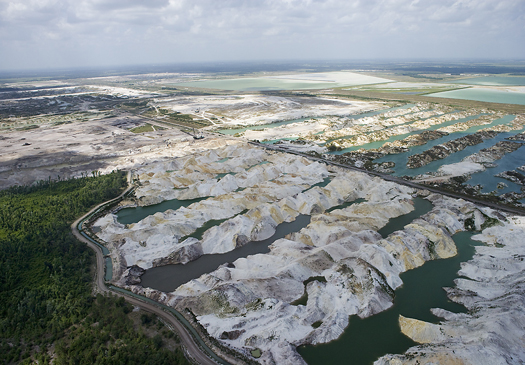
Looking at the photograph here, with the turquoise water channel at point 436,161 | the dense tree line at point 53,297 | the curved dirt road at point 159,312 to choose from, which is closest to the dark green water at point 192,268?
the curved dirt road at point 159,312

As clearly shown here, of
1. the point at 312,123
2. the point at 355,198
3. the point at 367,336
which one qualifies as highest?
the point at 312,123

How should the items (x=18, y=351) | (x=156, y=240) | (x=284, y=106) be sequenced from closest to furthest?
(x=18, y=351), (x=156, y=240), (x=284, y=106)

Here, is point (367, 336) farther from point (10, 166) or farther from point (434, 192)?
point (10, 166)

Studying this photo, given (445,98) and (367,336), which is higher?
(445,98)

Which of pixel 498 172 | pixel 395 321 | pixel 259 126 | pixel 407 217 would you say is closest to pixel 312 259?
pixel 395 321

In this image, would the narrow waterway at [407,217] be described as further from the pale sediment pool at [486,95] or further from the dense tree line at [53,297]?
the pale sediment pool at [486,95]

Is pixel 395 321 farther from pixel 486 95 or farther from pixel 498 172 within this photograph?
pixel 486 95

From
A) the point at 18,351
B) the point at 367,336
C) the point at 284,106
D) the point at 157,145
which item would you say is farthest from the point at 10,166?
the point at 284,106

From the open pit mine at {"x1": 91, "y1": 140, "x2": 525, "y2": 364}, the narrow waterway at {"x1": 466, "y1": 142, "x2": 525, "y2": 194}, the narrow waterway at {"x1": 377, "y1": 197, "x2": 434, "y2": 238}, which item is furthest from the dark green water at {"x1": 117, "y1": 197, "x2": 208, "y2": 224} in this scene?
the narrow waterway at {"x1": 466, "y1": 142, "x2": 525, "y2": 194}
